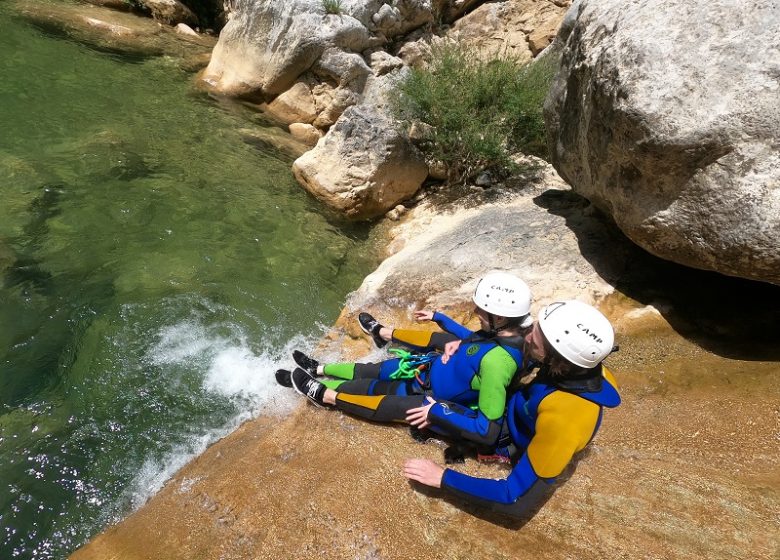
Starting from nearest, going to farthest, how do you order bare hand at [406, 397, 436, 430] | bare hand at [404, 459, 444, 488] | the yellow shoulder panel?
1. the yellow shoulder panel
2. bare hand at [404, 459, 444, 488]
3. bare hand at [406, 397, 436, 430]

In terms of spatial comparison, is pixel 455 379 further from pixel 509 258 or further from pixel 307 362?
pixel 509 258

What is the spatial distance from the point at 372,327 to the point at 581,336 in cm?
288

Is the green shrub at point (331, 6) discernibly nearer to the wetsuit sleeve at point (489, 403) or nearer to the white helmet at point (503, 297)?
the white helmet at point (503, 297)

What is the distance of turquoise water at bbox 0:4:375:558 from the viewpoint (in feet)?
11.9

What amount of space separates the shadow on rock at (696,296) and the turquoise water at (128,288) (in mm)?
3278

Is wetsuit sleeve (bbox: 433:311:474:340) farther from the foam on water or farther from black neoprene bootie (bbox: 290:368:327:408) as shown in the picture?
the foam on water

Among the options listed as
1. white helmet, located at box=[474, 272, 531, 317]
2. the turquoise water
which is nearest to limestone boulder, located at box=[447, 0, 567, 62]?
the turquoise water

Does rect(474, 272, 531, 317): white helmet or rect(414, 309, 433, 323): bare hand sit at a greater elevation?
rect(474, 272, 531, 317): white helmet

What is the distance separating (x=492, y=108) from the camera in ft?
26.1

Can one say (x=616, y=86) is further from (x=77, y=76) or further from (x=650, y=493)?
(x=77, y=76)

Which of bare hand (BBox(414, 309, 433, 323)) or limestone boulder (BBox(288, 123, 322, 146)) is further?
limestone boulder (BBox(288, 123, 322, 146))

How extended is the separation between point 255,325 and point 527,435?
11.2 feet

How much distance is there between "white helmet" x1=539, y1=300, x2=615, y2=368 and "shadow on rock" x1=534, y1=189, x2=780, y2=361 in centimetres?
251

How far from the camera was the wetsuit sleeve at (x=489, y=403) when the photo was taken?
10.2 ft
